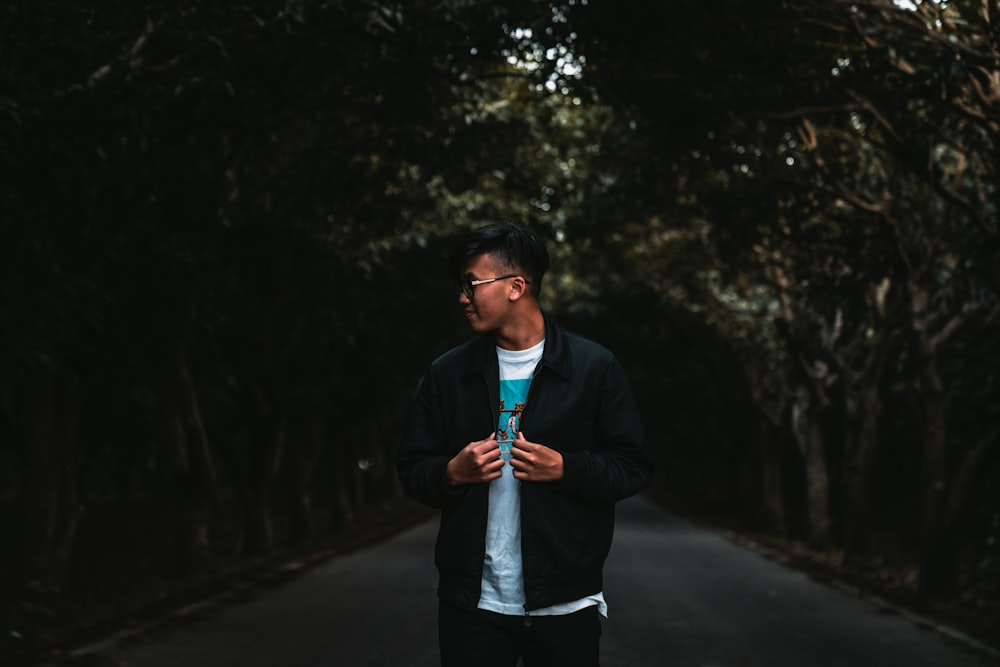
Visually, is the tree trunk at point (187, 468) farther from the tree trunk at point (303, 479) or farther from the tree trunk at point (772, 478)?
the tree trunk at point (772, 478)

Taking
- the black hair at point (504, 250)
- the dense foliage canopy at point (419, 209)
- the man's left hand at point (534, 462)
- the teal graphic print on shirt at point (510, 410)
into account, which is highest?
the dense foliage canopy at point (419, 209)

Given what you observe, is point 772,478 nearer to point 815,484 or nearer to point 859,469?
point 815,484

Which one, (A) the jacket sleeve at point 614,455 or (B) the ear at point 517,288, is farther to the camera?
(B) the ear at point 517,288

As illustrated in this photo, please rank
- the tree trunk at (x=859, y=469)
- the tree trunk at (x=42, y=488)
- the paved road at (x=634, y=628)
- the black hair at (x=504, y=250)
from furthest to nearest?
the tree trunk at (x=859, y=469)
the tree trunk at (x=42, y=488)
the paved road at (x=634, y=628)
the black hair at (x=504, y=250)

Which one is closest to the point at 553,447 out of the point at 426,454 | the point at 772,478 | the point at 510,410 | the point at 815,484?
the point at 510,410

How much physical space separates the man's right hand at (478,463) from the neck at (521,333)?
13.6 inches

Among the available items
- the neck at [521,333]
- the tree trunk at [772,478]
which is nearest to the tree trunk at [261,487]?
the tree trunk at [772,478]

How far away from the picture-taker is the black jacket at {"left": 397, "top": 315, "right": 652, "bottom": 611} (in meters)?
3.80

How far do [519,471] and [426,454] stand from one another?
0.36m

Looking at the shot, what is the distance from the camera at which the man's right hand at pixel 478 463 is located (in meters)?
3.70

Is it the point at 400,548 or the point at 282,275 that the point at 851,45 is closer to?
the point at 282,275

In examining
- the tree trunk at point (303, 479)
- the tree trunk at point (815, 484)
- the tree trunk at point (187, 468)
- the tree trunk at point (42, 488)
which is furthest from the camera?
the tree trunk at point (303, 479)

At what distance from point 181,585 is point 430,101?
21.2 ft

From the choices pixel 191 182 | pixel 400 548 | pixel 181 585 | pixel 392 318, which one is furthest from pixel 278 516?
pixel 191 182
